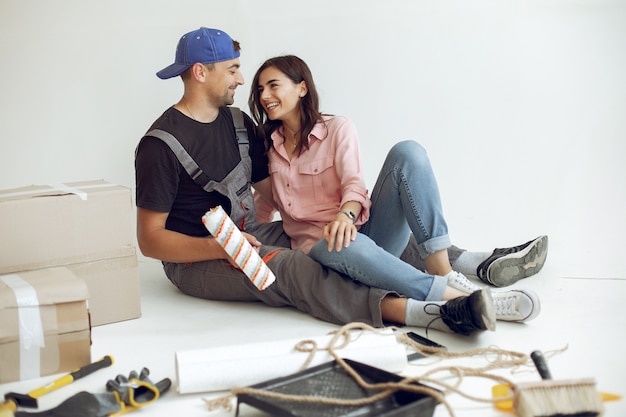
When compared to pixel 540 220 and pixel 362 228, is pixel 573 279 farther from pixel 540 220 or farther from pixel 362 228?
pixel 362 228

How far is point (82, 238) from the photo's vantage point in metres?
2.68

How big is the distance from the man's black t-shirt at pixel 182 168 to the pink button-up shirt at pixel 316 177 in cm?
14

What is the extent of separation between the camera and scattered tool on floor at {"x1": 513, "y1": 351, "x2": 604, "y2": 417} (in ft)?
6.07

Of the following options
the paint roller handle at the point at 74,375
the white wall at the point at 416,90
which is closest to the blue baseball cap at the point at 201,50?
the white wall at the point at 416,90

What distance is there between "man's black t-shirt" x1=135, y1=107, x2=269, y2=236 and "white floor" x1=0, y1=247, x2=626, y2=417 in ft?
1.16

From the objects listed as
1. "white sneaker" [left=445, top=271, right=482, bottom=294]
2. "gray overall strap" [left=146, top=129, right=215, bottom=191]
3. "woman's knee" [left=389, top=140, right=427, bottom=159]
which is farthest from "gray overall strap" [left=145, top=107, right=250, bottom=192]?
"white sneaker" [left=445, top=271, right=482, bottom=294]

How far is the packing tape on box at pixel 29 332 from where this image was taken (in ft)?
7.40

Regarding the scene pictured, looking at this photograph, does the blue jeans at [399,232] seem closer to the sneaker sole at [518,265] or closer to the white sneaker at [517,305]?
the white sneaker at [517,305]

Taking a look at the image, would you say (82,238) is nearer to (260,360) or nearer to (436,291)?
(260,360)

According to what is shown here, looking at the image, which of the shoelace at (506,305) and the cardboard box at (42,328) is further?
the shoelace at (506,305)

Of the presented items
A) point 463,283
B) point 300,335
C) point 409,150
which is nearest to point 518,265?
point 463,283

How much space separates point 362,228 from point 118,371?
1.05 meters

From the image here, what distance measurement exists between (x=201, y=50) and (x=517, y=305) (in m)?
1.44

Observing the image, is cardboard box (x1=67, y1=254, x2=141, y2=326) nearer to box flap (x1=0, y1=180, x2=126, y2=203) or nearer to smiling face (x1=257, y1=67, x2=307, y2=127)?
box flap (x1=0, y1=180, x2=126, y2=203)
